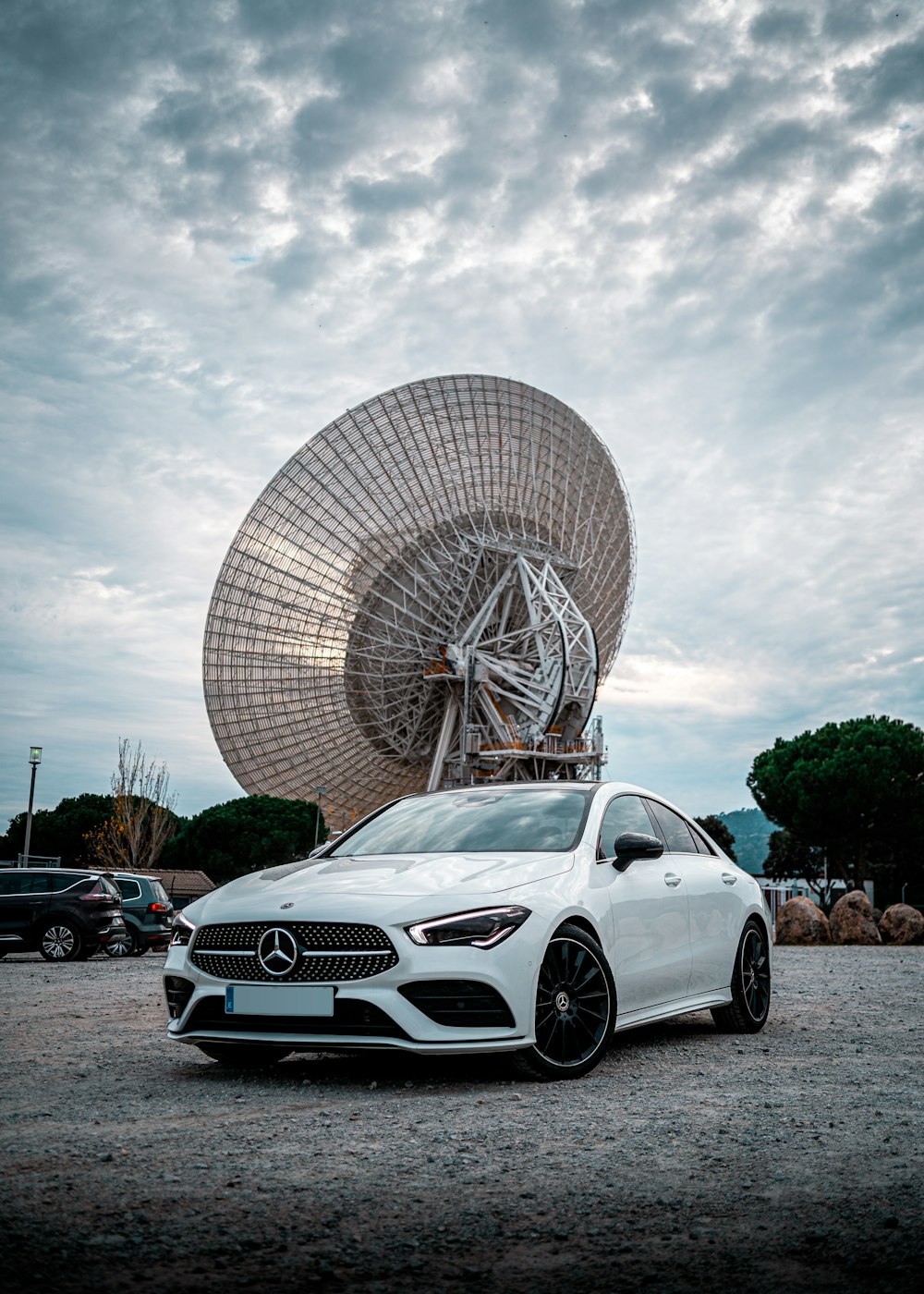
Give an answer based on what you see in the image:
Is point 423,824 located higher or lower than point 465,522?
lower

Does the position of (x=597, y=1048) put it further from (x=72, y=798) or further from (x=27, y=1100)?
(x=72, y=798)

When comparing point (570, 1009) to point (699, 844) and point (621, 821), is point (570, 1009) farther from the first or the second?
point (699, 844)

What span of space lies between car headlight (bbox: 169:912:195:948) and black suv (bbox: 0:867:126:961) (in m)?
12.6

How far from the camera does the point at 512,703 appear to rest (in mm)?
38594

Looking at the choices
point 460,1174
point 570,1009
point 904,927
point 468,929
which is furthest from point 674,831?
point 904,927

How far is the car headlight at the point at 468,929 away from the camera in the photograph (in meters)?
5.62

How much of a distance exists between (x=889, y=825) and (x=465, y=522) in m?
27.8

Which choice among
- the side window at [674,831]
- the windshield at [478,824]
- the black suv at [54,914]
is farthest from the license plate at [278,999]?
the black suv at [54,914]

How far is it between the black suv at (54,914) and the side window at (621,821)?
12734 millimetres

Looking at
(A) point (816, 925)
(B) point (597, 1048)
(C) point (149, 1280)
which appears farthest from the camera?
(A) point (816, 925)

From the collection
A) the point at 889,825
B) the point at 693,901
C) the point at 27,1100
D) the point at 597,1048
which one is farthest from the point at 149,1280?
the point at 889,825

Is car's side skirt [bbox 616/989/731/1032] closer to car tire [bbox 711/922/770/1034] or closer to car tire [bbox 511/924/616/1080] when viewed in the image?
car tire [bbox 711/922/770/1034]

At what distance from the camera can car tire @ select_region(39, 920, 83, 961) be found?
60.4ft

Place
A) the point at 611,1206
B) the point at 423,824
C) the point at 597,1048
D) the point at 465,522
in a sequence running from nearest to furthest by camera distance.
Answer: the point at 611,1206
the point at 597,1048
the point at 423,824
the point at 465,522
